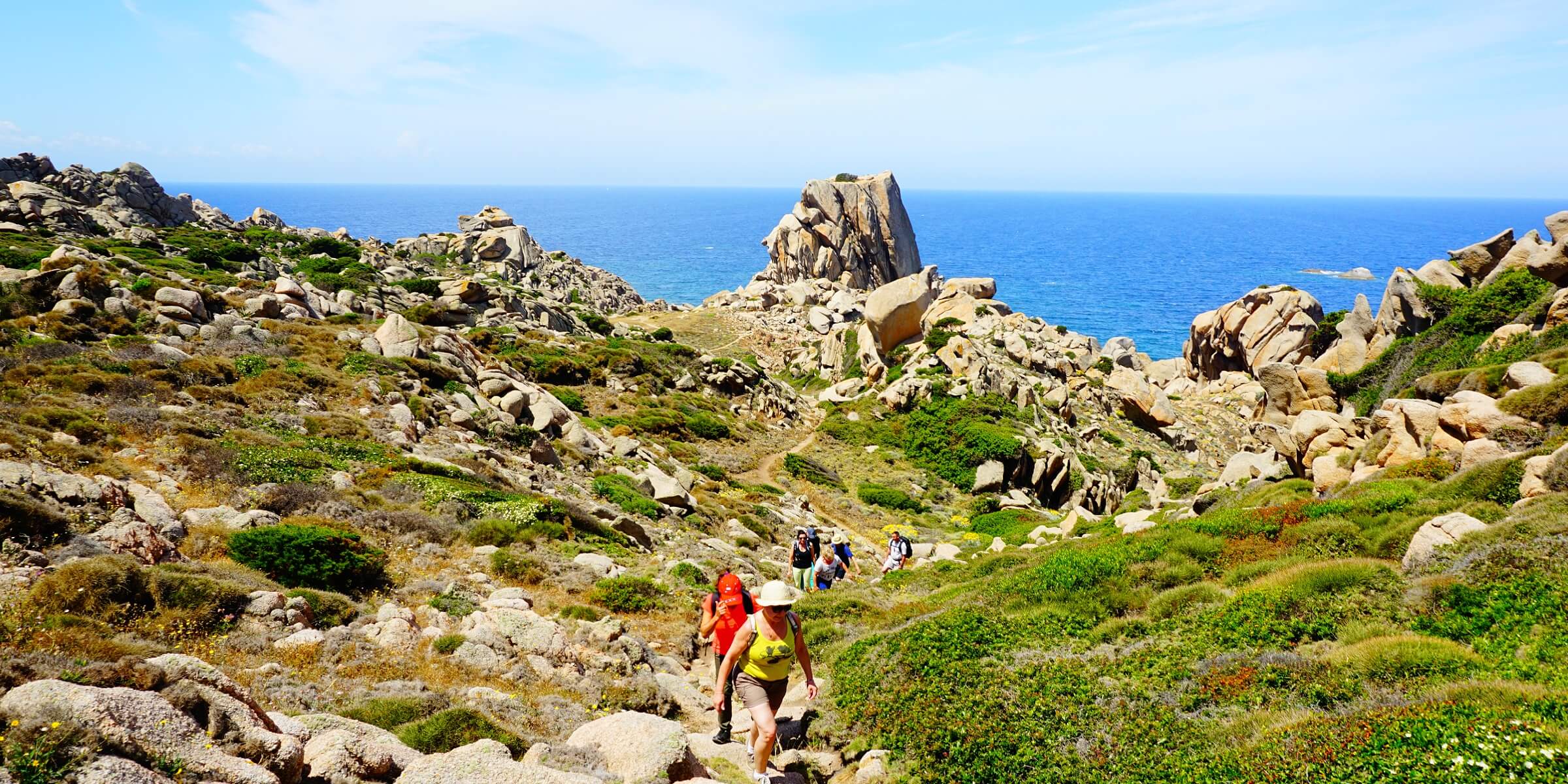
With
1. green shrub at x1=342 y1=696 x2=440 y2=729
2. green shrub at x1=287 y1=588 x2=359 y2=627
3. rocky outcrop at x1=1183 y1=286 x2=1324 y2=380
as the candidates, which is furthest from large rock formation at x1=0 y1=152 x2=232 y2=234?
rocky outcrop at x1=1183 y1=286 x2=1324 y2=380

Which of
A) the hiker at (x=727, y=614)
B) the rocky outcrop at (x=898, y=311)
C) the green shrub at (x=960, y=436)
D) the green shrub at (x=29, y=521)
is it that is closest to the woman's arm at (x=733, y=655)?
the hiker at (x=727, y=614)

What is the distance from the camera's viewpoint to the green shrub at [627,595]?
15.0m

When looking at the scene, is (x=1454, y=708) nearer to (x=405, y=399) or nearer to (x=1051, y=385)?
(x=405, y=399)

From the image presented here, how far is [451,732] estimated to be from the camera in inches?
304

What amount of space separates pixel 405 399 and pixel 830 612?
60.5ft

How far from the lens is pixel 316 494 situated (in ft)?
50.7

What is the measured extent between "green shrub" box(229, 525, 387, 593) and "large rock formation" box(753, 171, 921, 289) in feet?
256

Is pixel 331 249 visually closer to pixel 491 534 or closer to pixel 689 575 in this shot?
pixel 491 534

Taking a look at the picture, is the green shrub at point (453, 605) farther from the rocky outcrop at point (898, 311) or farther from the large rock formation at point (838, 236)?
the large rock formation at point (838, 236)

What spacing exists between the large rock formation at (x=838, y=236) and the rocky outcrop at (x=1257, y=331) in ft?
128

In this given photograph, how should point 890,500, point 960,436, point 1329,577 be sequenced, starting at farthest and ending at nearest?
point 960,436 < point 890,500 < point 1329,577

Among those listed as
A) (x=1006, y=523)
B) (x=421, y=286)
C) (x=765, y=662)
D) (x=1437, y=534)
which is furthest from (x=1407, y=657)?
(x=421, y=286)

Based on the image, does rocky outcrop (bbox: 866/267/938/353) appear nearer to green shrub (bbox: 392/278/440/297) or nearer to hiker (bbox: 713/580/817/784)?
green shrub (bbox: 392/278/440/297)

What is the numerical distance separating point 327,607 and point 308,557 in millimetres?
1589
